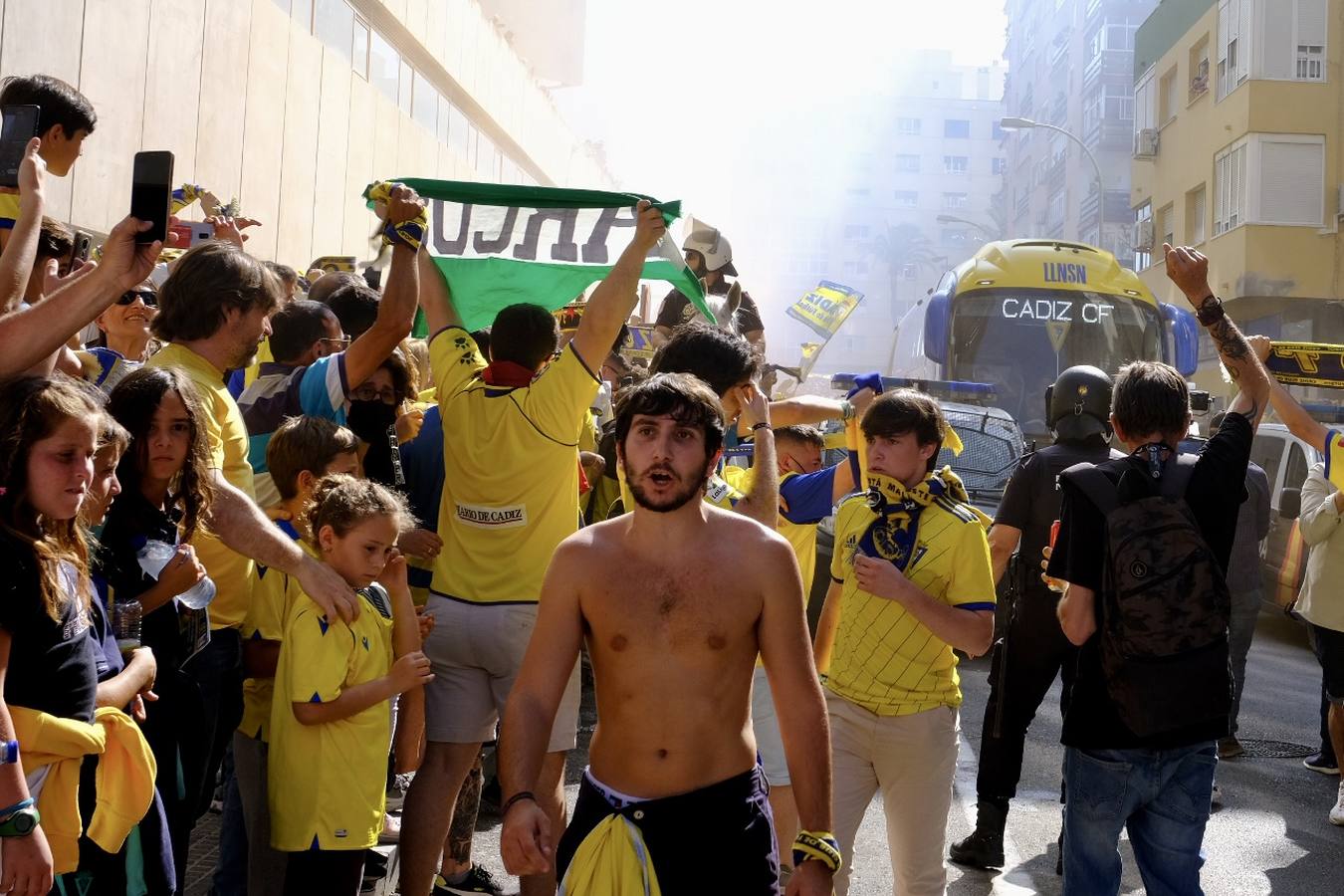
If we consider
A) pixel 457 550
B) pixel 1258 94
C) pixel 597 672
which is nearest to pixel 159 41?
pixel 457 550

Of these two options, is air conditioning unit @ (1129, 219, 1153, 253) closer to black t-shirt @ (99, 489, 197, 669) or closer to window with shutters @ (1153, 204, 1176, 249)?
window with shutters @ (1153, 204, 1176, 249)

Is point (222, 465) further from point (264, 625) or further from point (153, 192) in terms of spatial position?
point (153, 192)

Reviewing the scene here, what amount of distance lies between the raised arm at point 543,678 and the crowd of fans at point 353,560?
271mm

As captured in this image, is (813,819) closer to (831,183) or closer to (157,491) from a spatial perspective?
(157,491)

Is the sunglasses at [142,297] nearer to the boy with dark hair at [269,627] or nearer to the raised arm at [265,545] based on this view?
the boy with dark hair at [269,627]

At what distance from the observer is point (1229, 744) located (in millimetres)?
8391

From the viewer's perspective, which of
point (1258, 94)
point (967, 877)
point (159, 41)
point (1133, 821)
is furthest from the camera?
point (1258, 94)

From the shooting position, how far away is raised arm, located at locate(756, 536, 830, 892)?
134 inches

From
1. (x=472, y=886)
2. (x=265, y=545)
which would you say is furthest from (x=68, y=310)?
(x=472, y=886)

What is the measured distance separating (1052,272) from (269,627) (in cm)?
1610

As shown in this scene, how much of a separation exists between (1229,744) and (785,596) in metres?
5.94

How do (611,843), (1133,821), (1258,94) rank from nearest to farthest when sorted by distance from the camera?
(611,843)
(1133,821)
(1258,94)

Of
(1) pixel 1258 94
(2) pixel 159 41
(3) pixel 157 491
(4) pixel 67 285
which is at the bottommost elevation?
(3) pixel 157 491

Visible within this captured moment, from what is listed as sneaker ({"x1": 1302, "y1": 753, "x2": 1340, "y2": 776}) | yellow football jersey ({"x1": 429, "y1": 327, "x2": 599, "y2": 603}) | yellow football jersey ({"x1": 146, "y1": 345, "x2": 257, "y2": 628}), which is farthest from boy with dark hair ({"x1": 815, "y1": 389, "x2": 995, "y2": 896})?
sneaker ({"x1": 1302, "y1": 753, "x2": 1340, "y2": 776})
